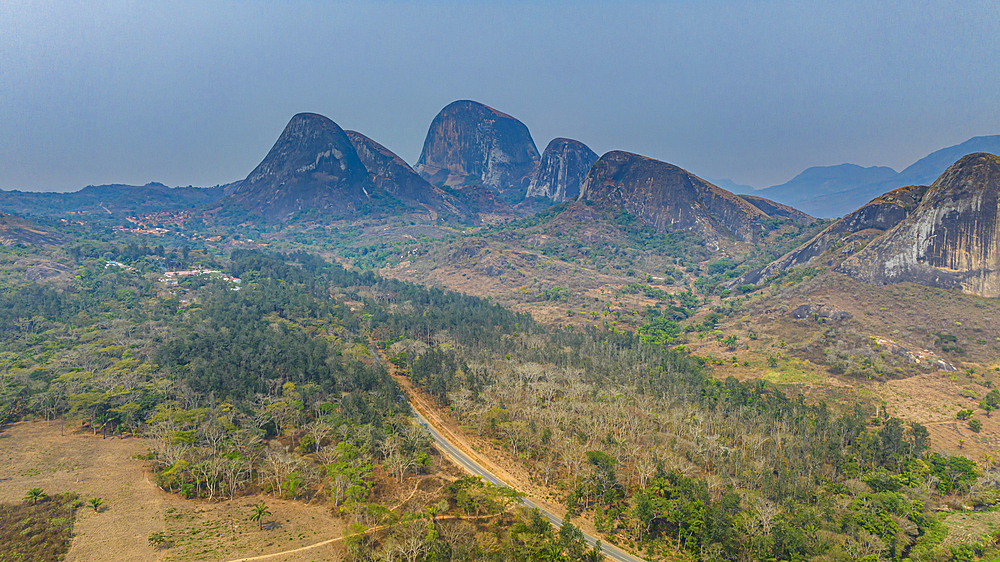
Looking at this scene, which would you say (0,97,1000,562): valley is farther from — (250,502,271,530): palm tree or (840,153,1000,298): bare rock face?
(840,153,1000,298): bare rock face

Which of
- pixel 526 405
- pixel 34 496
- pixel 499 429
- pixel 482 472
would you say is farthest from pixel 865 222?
pixel 34 496

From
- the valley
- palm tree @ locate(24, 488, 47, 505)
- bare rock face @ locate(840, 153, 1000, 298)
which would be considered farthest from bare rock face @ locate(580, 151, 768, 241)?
palm tree @ locate(24, 488, 47, 505)

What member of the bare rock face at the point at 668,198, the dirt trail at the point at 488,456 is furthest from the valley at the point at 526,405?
the bare rock face at the point at 668,198

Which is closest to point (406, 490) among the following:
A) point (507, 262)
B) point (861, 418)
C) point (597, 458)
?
point (597, 458)

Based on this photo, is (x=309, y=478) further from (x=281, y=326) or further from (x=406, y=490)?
(x=281, y=326)

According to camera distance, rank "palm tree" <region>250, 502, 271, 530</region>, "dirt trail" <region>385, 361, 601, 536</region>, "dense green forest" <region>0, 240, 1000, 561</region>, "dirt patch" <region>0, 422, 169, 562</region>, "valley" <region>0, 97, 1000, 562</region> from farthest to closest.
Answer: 1. "dirt trail" <region>385, 361, 601, 536</region>
2. "dense green forest" <region>0, 240, 1000, 561</region>
3. "valley" <region>0, 97, 1000, 562</region>
4. "palm tree" <region>250, 502, 271, 530</region>
5. "dirt patch" <region>0, 422, 169, 562</region>

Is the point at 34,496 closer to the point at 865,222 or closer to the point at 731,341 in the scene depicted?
the point at 731,341
